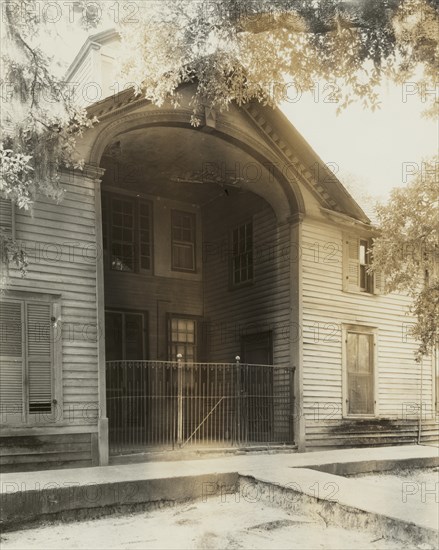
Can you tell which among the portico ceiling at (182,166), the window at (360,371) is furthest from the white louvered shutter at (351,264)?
the portico ceiling at (182,166)

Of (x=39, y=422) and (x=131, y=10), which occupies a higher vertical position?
(x=131, y=10)

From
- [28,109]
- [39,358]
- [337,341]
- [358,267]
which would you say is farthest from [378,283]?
[28,109]

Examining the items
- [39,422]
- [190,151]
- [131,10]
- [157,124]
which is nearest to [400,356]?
[190,151]

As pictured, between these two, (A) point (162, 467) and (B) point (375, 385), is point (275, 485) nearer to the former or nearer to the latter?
(A) point (162, 467)

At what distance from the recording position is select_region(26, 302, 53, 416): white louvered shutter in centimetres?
1041

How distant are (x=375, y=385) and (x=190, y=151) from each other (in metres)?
7.28

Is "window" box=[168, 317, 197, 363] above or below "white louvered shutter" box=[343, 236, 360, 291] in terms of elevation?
below

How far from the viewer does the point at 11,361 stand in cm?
1031

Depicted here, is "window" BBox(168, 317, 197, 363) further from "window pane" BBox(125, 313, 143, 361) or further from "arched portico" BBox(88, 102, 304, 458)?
"window pane" BBox(125, 313, 143, 361)

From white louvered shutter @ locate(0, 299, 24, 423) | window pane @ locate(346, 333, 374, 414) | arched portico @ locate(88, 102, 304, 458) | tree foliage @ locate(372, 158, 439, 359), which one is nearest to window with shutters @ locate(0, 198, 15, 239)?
white louvered shutter @ locate(0, 299, 24, 423)

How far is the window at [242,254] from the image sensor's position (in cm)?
1583

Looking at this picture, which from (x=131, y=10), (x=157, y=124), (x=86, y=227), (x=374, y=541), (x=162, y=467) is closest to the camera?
(x=374, y=541)

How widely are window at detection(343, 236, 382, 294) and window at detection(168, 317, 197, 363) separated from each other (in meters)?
4.25

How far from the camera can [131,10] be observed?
29.4ft
